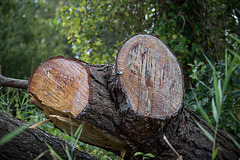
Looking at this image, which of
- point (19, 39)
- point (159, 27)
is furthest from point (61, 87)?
point (19, 39)

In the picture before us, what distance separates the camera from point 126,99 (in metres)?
1.30

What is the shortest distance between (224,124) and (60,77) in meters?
1.25

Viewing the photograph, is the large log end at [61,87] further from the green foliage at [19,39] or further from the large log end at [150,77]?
the green foliage at [19,39]

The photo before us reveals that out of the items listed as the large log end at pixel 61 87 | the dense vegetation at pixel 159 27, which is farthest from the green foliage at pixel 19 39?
the large log end at pixel 61 87

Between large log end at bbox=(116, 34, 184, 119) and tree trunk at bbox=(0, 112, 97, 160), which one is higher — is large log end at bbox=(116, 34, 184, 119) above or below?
above

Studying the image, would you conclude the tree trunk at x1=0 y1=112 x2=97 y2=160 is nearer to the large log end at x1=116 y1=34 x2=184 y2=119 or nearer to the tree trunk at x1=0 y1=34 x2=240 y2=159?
the tree trunk at x1=0 y1=34 x2=240 y2=159

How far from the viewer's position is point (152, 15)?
3.06 metres

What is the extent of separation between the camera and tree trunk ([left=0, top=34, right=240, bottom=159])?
4.29 ft

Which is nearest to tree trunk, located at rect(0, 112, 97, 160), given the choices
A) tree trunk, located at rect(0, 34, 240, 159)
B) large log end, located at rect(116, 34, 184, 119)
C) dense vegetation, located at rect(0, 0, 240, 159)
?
tree trunk, located at rect(0, 34, 240, 159)

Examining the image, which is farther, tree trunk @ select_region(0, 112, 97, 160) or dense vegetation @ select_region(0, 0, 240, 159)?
dense vegetation @ select_region(0, 0, 240, 159)

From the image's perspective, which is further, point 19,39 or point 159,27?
point 19,39

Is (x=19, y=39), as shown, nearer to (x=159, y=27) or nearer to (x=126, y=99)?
(x=159, y=27)

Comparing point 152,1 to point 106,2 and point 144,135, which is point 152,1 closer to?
point 106,2

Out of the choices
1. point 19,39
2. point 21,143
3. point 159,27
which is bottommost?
point 21,143
